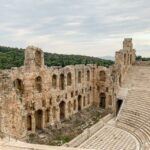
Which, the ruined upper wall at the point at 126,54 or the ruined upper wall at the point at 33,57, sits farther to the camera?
the ruined upper wall at the point at 126,54

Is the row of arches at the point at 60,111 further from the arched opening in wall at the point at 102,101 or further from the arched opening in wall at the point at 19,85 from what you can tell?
the arched opening in wall at the point at 19,85

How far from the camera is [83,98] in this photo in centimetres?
3494

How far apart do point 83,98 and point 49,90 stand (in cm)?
792

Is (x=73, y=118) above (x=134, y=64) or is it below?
below

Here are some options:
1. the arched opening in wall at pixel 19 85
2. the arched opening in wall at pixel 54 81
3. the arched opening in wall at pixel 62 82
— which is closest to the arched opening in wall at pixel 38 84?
the arched opening in wall at pixel 19 85

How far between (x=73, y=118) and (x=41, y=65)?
695 centimetres

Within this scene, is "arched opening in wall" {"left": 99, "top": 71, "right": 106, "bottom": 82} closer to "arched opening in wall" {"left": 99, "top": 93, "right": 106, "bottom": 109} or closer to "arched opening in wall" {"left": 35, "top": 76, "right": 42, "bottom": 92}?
"arched opening in wall" {"left": 99, "top": 93, "right": 106, "bottom": 109}

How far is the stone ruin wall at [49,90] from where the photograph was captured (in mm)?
19498

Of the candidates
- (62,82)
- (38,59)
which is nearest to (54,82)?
(62,82)

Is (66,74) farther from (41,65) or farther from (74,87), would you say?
(41,65)

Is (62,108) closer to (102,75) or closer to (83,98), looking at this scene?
(83,98)

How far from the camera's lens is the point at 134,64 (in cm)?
3922

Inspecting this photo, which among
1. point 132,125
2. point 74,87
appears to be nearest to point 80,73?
point 74,87

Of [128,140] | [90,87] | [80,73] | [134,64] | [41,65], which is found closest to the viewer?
[128,140]
